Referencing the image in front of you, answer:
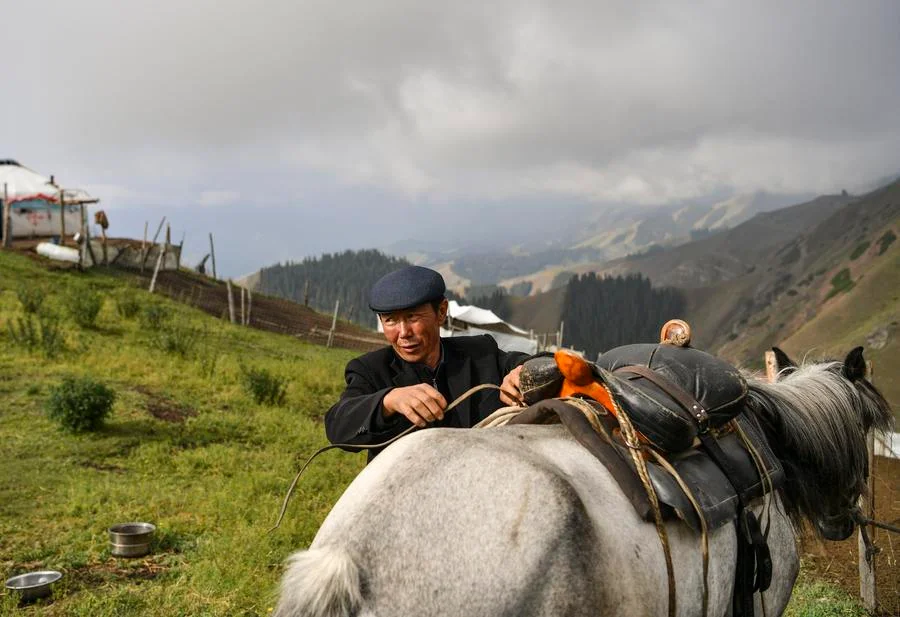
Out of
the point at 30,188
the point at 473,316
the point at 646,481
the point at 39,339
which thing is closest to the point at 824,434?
the point at 646,481

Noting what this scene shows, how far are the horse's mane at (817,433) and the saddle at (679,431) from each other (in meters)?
0.39

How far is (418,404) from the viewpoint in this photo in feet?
6.77

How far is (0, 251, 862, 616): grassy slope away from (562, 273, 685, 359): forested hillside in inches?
3440

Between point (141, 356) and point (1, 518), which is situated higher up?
point (141, 356)

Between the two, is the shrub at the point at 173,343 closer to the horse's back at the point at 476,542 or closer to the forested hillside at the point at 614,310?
the horse's back at the point at 476,542

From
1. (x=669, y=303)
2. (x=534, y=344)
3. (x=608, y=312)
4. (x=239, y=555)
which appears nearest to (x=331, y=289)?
(x=608, y=312)

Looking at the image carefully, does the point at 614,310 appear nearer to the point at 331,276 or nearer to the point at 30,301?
the point at 331,276

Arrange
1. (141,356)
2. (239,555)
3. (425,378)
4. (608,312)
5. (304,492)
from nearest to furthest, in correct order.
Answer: (425,378)
(239,555)
(304,492)
(141,356)
(608,312)

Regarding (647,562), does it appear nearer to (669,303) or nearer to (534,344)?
(534,344)

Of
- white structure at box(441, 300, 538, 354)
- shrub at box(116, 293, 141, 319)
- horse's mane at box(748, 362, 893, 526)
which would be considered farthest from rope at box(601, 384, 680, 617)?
white structure at box(441, 300, 538, 354)

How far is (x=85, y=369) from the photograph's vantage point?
1008 cm

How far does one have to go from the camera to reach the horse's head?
2.78 m

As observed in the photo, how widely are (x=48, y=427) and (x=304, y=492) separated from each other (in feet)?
11.6

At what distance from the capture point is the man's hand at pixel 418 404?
2049 millimetres
